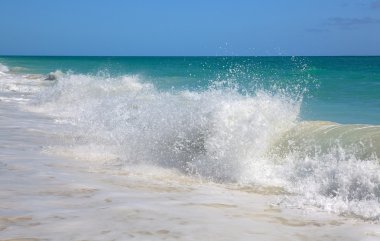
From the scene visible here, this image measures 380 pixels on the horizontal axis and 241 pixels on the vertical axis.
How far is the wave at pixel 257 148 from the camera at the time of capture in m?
5.69

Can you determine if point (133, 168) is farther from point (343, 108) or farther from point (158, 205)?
point (343, 108)

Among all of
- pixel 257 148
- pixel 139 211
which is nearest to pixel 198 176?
pixel 257 148

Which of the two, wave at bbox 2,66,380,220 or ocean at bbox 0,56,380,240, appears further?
wave at bbox 2,66,380,220

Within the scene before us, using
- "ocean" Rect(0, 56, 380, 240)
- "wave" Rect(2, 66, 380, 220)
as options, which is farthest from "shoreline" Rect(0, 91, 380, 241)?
"wave" Rect(2, 66, 380, 220)

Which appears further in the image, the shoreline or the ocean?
the ocean

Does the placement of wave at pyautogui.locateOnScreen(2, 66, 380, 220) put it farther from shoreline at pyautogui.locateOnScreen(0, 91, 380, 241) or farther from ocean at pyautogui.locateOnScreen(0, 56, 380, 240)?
shoreline at pyautogui.locateOnScreen(0, 91, 380, 241)

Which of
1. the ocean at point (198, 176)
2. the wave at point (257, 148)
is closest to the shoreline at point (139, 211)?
the ocean at point (198, 176)

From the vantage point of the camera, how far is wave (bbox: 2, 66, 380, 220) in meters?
5.69

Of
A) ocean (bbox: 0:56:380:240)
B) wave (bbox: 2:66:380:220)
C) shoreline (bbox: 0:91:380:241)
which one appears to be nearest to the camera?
shoreline (bbox: 0:91:380:241)

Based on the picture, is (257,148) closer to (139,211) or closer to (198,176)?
(198,176)

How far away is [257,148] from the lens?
725 cm

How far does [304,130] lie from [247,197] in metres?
3.81

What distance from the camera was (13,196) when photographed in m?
5.13

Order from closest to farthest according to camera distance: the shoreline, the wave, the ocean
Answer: the shoreline
the ocean
the wave
